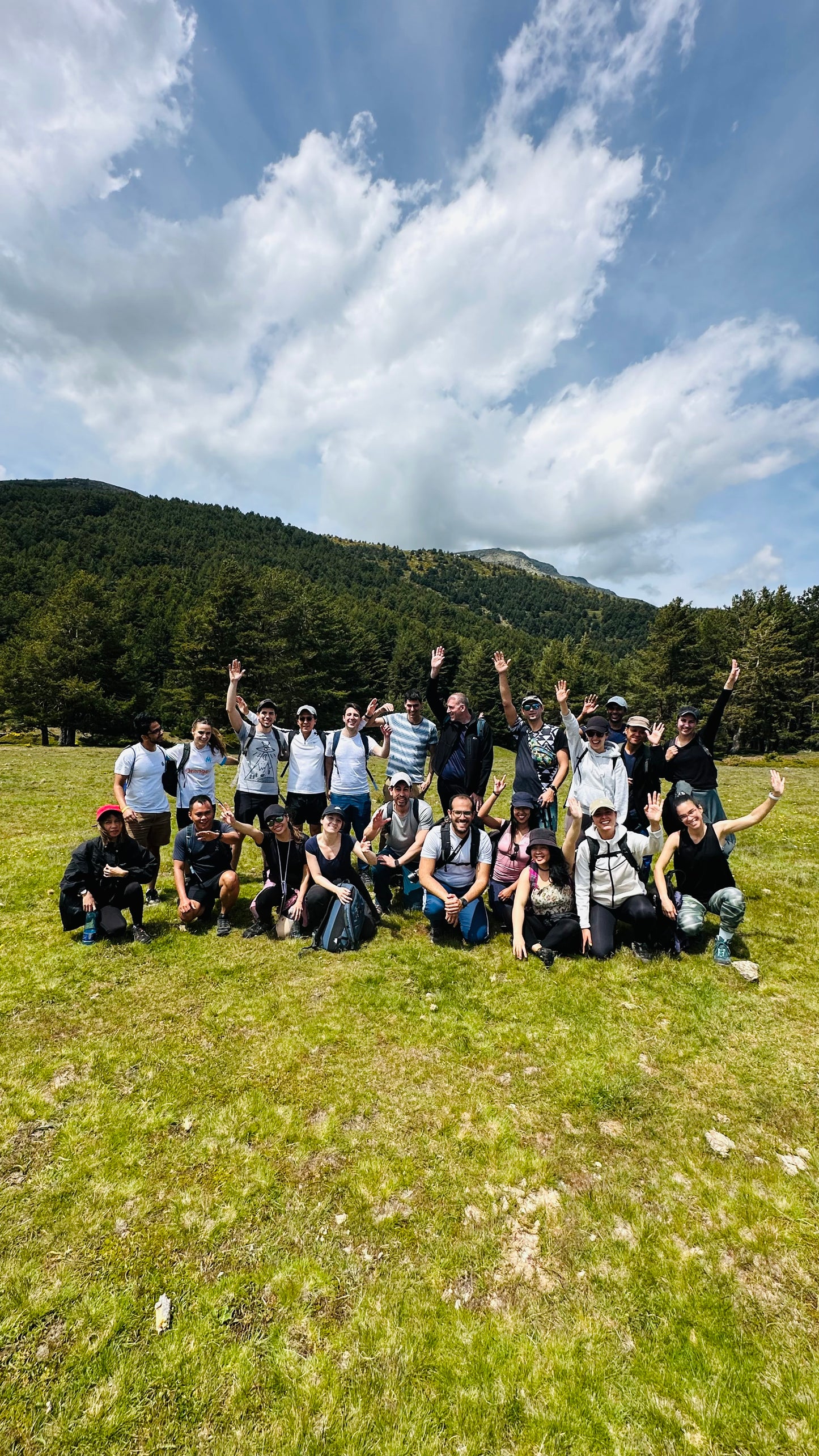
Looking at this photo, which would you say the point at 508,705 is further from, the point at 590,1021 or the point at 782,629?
the point at 782,629

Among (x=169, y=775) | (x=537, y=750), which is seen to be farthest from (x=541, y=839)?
(x=169, y=775)

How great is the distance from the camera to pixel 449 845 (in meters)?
8.29

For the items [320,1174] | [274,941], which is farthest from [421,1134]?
[274,941]

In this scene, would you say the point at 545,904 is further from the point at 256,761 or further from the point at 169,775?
the point at 169,775

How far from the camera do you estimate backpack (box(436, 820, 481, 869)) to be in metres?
8.29

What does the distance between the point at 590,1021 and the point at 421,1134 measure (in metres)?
2.59

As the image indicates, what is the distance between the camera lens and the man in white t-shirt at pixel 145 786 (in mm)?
9391

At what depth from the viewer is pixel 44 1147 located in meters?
4.71

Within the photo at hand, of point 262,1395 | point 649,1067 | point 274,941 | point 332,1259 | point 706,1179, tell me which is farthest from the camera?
point 274,941

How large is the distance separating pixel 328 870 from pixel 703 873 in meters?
5.68

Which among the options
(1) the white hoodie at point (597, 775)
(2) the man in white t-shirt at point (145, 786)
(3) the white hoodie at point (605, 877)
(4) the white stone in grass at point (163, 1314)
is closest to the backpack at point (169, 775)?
(2) the man in white t-shirt at point (145, 786)

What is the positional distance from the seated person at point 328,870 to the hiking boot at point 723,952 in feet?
17.3

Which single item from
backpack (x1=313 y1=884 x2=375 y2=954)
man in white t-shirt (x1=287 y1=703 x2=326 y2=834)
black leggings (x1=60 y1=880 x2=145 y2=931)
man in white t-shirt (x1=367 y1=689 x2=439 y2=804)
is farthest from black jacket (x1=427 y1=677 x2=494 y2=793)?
black leggings (x1=60 y1=880 x2=145 y2=931)

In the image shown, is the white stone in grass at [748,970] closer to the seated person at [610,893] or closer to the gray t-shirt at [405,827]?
the seated person at [610,893]
